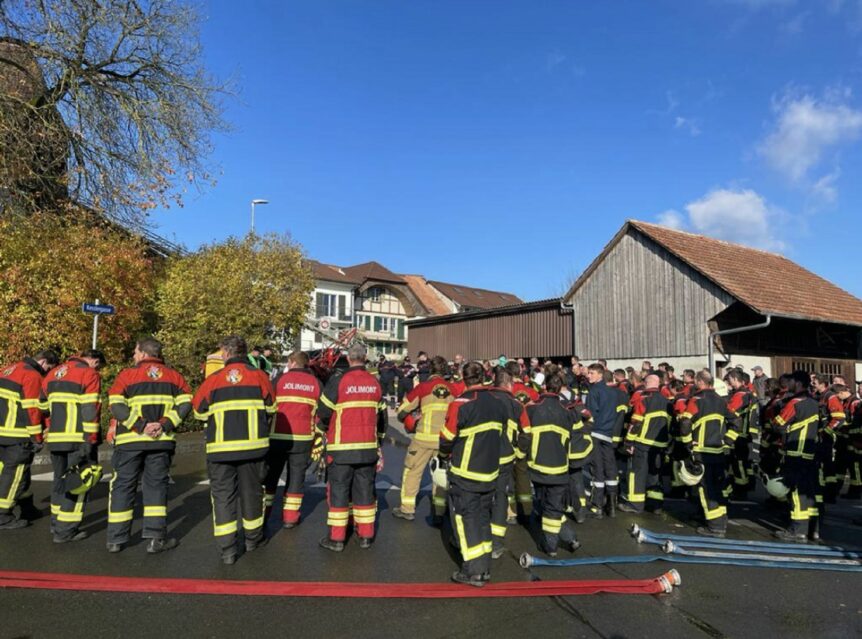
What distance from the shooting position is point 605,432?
755cm

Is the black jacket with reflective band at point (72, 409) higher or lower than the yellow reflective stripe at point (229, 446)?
higher

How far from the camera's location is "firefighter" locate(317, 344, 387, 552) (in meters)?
5.66

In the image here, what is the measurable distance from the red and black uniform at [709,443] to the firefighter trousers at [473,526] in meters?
3.11

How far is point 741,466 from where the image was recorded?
28.0 ft

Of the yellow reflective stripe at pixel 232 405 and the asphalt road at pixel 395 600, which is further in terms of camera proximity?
the yellow reflective stripe at pixel 232 405

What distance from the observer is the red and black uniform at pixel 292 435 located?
6277 mm

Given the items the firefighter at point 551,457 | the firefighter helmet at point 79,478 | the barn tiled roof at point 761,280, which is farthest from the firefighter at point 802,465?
the barn tiled roof at point 761,280

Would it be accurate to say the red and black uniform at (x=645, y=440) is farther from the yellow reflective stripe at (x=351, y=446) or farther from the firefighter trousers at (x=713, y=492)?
the yellow reflective stripe at (x=351, y=446)

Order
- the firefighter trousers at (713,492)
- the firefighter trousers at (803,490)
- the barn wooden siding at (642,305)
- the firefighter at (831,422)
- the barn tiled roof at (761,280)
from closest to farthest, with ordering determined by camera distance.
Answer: the firefighter trousers at (803,490), the firefighter trousers at (713,492), the firefighter at (831,422), the barn tiled roof at (761,280), the barn wooden siding at (642,305)

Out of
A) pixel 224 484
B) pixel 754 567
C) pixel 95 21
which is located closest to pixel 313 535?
pixel 224 484

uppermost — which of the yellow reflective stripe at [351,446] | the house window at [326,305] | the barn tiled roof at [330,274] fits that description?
the barn tiled roof at [330,274]

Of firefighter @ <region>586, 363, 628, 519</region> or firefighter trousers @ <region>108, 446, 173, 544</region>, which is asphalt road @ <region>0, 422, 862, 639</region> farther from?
firefighter @ <region>586, 363, 628, 519</region>

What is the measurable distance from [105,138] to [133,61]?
245cm

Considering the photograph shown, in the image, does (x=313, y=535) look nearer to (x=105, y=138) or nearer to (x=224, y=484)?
(x=224, y=484)
